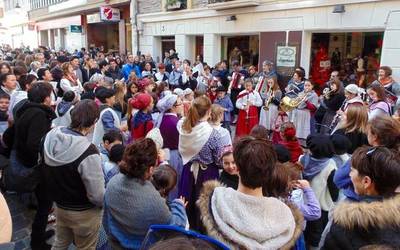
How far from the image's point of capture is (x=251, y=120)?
737 cm

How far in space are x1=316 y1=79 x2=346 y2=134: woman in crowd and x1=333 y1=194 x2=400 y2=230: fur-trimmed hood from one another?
Result: 5.02m

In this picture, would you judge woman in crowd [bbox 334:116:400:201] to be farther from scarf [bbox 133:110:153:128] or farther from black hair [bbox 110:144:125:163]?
scarf [bbox 133:110:153:128]

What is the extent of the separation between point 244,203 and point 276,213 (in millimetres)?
174

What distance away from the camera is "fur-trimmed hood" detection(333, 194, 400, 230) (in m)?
1.75

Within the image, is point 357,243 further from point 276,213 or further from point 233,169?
point 233,169

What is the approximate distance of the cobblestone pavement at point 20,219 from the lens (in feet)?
13.1

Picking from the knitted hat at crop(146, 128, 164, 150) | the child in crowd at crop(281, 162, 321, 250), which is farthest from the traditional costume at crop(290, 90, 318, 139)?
the child in crowd at crop(281, 162, 321, 250)

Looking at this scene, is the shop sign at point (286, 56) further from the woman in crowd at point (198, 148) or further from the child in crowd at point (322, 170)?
the child in crowd at point (322, 170)

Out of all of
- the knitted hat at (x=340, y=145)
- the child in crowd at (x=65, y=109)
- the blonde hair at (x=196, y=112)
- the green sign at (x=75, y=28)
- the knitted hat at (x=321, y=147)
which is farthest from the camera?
the green sign at (x=75, y=28)

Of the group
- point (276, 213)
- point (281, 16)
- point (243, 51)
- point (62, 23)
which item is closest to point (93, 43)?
point (62, 23)

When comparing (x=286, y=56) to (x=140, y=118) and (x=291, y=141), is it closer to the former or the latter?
(x=140, y=118)

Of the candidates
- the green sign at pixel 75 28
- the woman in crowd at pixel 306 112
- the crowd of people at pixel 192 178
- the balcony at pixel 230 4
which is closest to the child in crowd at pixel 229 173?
the crowd of people at pixel 192 178

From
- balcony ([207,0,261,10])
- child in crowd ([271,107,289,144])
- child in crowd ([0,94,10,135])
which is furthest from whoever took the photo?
balcony ([207,0,261,10])

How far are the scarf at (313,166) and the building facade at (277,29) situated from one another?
574 centimetres
